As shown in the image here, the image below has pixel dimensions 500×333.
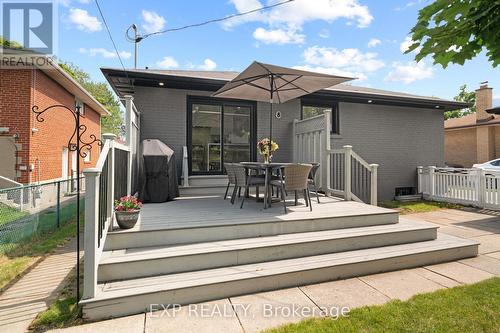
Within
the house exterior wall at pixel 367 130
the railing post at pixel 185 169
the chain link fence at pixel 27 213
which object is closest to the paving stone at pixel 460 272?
the house exterior wall at pixel 367 130

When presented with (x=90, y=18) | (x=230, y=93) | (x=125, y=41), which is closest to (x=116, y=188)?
(x=230, y=93)

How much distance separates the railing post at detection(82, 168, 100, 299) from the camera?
2.37 metres

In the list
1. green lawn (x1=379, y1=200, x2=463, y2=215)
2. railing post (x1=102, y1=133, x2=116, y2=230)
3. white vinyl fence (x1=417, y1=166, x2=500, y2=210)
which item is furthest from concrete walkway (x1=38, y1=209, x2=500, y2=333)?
white vinyl fence (x1=417, y1=166, x2=500, y2=210)

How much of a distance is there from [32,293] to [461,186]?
9491mm

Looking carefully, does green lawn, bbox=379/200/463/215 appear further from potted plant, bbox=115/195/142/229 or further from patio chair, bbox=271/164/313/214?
potted plant, bbox=115/195/142/229

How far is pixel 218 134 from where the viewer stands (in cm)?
704

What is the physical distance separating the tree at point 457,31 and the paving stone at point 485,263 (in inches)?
112

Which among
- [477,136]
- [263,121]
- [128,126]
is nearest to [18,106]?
[128,126]

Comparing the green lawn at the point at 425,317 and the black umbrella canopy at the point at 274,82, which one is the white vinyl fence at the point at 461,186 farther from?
the green lawn at the point at 425,317

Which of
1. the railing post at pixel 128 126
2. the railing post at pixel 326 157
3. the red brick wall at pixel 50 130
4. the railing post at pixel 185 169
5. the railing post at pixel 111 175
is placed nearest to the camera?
the railing post at pixel 111 175

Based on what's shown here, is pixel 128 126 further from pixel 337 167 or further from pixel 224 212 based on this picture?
pixel 337 167

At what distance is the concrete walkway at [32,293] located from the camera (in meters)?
2.39

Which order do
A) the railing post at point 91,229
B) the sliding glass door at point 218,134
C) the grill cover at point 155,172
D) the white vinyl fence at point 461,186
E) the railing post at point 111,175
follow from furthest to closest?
the white vinyl fence at point 461,186 < the sliding glass door at point 218,134 < the grill cover at point 155,172 < the railing post at point 111,175 < the railing post at point 91,229

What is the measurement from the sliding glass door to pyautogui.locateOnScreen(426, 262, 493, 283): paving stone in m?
4.68
